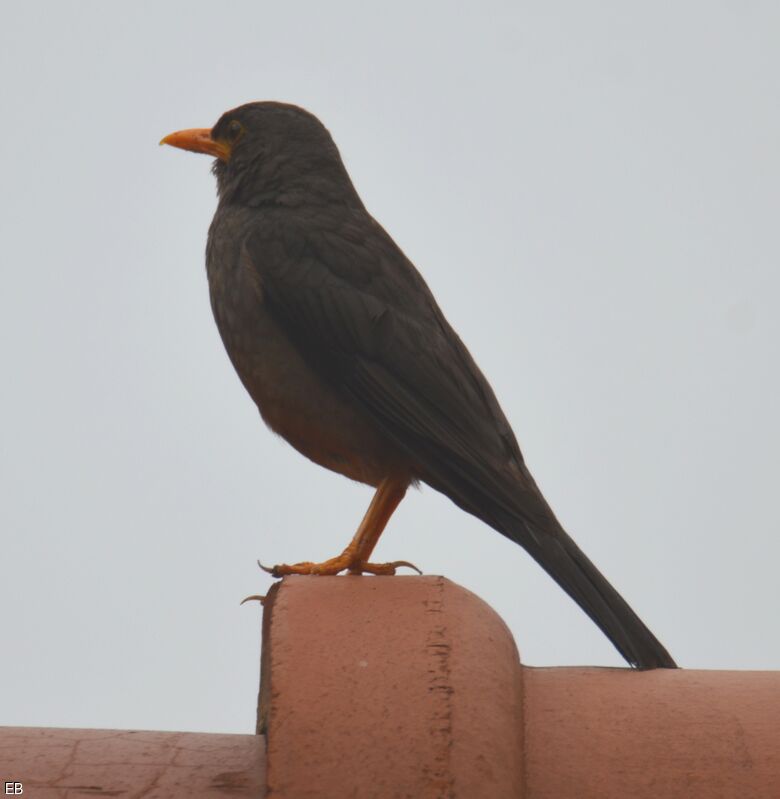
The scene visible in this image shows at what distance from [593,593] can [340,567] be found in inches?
32.4

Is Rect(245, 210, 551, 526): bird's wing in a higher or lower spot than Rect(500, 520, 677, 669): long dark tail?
higher

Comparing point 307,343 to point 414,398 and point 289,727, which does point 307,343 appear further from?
point 289,727

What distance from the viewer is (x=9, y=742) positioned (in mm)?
3111

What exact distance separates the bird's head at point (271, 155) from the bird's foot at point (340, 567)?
1.57 metres

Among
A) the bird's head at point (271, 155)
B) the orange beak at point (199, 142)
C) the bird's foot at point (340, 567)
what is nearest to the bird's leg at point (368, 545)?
the bird's foot at point (340, 567)

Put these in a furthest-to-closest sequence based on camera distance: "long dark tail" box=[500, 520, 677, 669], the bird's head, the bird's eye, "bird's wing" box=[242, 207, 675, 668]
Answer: the bird's eye < the bird's head < "bird's wing" box=[242, 207, 675, 668] < "long dark tail" box=[500, 520, 677, 669]

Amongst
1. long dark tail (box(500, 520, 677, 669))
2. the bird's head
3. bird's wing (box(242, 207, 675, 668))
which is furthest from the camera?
the bird's head

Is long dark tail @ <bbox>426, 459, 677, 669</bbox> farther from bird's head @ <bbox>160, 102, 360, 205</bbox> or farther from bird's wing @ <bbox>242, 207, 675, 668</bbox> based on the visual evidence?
bird's head @ <bbox>160, 102, 360, 205</bbox>

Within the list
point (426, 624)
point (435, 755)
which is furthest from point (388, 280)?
point (435, 755)

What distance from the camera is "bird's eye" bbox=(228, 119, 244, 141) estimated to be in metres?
5.82

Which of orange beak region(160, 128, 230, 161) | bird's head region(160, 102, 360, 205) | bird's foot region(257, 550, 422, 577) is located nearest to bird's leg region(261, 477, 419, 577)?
bird's foot region(257, 550, 422, 577)

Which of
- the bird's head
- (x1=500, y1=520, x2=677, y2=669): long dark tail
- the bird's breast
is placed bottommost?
(x1=500, y1=520, x2=677, y2=669): long dark tail

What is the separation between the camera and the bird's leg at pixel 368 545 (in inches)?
170

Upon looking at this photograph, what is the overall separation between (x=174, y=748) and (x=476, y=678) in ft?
2.34
